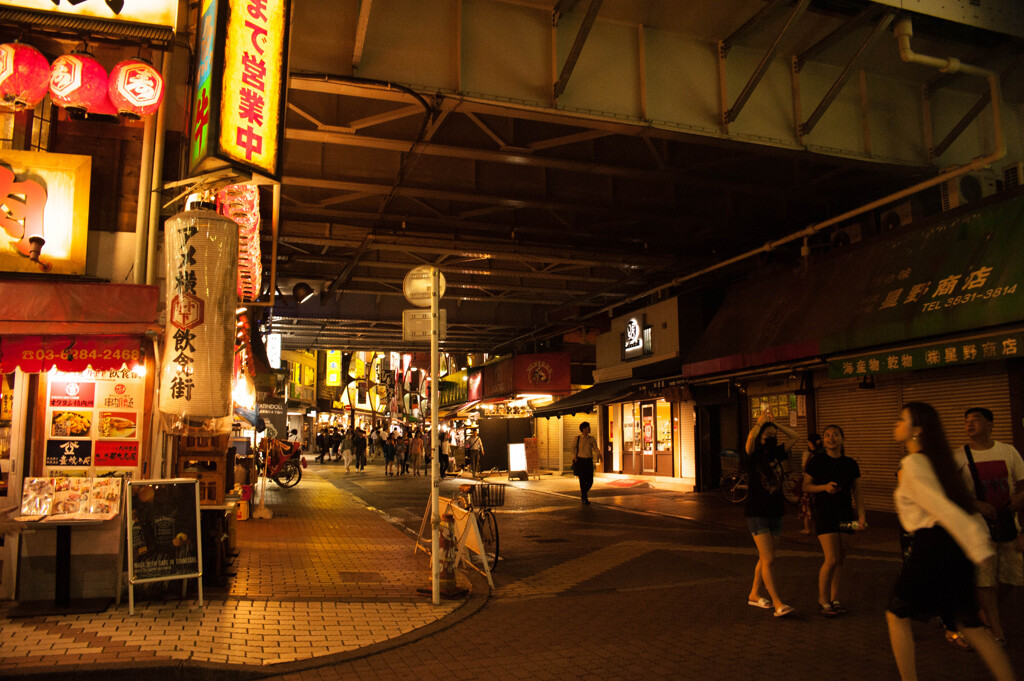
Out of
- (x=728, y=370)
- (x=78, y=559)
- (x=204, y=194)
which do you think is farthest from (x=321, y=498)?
(x=204, y=194)

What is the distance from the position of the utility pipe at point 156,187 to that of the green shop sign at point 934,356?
35.3ft

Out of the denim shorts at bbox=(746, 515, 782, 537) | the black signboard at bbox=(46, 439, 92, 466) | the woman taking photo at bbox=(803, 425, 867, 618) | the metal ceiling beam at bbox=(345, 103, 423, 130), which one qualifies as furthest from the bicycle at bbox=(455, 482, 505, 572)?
the metal ceiling beam at bbox=(345, 103, 423, 130)

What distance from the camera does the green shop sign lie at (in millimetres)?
9953

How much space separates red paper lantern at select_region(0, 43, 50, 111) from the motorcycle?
12.8m

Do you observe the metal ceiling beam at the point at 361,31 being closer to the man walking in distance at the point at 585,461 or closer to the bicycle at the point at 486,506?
the bicycle at the point at 486,506

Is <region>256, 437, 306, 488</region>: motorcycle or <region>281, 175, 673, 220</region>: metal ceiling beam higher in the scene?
<region>281, 175, 673, 220</region>: metal ceiling beam

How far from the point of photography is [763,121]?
39.8 ft

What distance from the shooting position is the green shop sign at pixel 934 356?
995cm

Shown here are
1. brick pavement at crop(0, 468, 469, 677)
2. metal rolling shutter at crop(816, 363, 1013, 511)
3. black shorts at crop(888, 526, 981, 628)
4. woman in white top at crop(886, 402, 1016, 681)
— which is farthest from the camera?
metal rolling shutter at crop(816, 363, 1013, 511)

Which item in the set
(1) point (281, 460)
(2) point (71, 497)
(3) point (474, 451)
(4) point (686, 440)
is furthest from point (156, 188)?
(3) point (474, 451)

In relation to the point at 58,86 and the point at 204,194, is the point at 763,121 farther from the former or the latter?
the point at 58,86

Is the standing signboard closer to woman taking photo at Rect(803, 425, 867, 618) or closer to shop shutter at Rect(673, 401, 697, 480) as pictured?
woman taking photo at Rect(803, 425, 867, 618)

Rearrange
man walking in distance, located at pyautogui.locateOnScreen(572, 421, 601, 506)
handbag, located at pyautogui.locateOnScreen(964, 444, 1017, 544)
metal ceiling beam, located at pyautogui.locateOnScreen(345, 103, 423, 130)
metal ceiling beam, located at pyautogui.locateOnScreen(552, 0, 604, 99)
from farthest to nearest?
1. man walking in distance, located at pyautogui.locateOnScreen(572, 421, 601, 506)
2. metal ceiling beam, located at pyautogui.locateOnScreen(345, 103, 423, 130)
3. metal ceiling beam, located at pyautogui.locateOnScreen(552, 0, 604, 99)
4. handbag, located at pyautogui.locateOnScreen(964, 444, 1017, 544)

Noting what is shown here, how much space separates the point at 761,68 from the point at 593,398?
41.5ft
